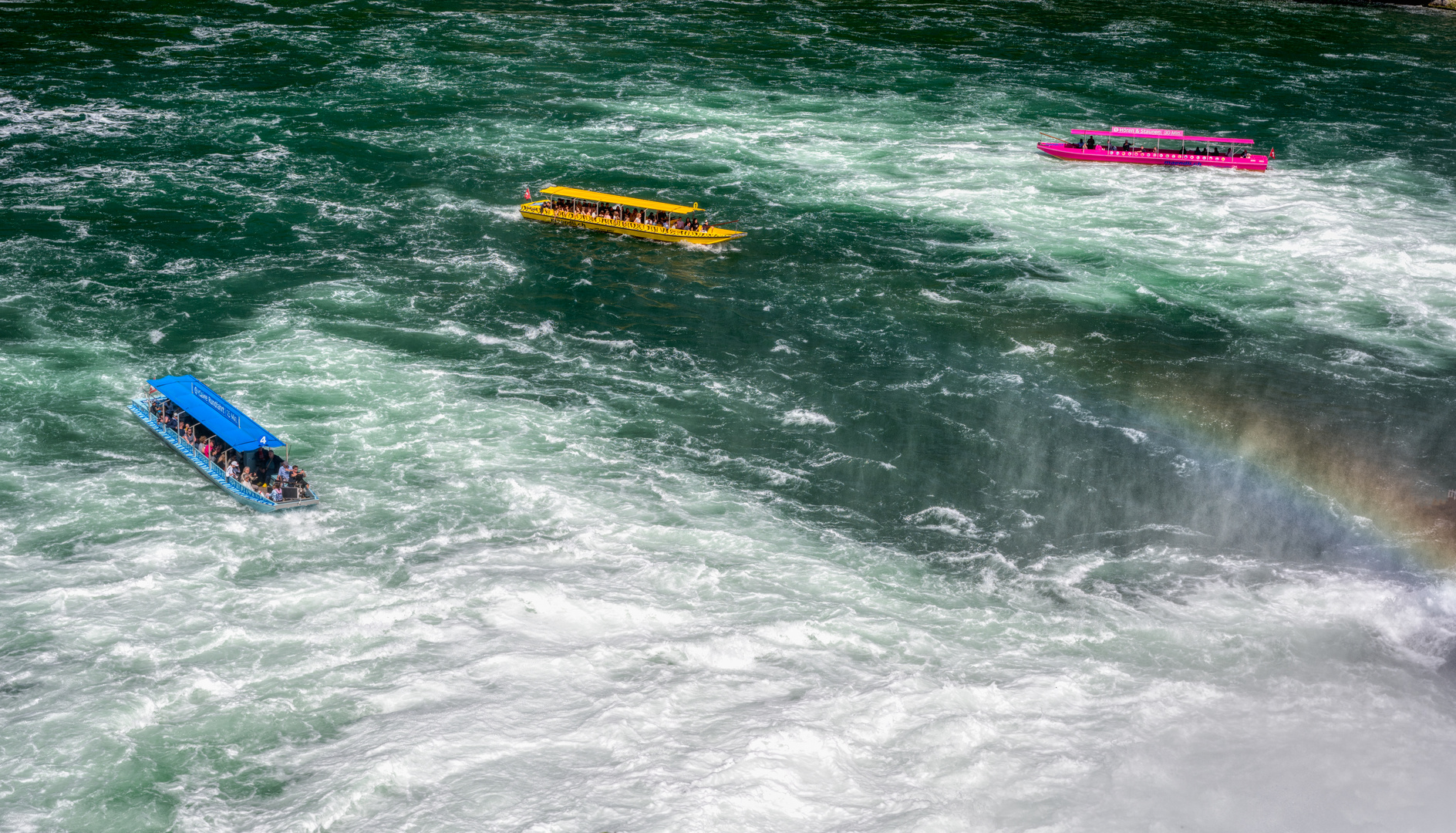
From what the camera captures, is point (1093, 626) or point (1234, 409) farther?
point (1234, 409)

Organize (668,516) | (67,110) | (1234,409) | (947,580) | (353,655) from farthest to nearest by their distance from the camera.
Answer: (67,110) → (1234,409) → (668,516) → (947,580) → (353,655)

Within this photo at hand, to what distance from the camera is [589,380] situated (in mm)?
65438

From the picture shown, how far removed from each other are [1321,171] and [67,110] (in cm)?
10224

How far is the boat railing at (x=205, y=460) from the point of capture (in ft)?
172

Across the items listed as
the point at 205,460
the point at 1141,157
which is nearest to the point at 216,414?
the point at 205,460

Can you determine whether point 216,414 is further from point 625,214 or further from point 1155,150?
point 1155,150

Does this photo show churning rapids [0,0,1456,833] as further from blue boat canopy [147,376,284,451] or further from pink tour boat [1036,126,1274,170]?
blue boat canopy [147,376,284,451]

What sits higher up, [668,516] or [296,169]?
[296,169]

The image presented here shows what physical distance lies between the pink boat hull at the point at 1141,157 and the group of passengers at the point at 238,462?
69.1 meters

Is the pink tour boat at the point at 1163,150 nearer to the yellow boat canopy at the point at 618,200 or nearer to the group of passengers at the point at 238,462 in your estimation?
the yellow boat canopy at the point at 618,200

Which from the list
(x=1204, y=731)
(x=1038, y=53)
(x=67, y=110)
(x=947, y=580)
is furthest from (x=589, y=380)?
(x=1038, y=53)

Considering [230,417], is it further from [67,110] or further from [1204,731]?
[67,110]

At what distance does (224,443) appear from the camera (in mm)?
55438

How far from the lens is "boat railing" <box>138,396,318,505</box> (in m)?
52.3
